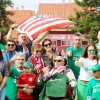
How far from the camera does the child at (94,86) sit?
7.37 meters

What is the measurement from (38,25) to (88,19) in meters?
36.5

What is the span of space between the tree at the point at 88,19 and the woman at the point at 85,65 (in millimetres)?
37456

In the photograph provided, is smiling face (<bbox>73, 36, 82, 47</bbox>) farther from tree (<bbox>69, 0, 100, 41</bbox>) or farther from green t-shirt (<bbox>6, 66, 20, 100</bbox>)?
tree (<bbox>69, 0, 100, 41</bbox>)

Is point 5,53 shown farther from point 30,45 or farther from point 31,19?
point 31,19

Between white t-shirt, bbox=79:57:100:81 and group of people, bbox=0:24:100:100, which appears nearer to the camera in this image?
group of people, bbox=0:24:100:100

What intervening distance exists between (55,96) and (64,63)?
0.86 meters

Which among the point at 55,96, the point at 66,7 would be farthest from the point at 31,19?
the point at 66,7

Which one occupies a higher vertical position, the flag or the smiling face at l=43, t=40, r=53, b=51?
the flag

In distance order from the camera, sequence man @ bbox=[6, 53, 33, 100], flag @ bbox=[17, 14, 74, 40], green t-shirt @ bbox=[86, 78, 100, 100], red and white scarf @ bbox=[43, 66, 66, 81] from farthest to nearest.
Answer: flag @ bbox=[17, 14, 74, 40] < man @ bbox=[6, 53, 33, 100] < red and white scarf @ bbox=[43, 66, 66, 81] < green t-shirt @ bbox=[86, 78, 100, 100]

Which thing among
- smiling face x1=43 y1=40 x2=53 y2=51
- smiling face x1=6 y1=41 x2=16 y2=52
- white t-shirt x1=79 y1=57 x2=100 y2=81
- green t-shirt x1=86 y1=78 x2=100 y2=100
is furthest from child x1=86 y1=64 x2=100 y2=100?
smiling face x1=6 y1=41 x2=16 y2=52

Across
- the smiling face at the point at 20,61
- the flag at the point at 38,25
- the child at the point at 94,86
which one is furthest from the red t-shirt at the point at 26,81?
the flag at the point at 38,25

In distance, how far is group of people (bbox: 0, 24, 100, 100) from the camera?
746 cm

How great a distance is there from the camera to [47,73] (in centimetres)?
784

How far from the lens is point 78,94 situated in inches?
318
